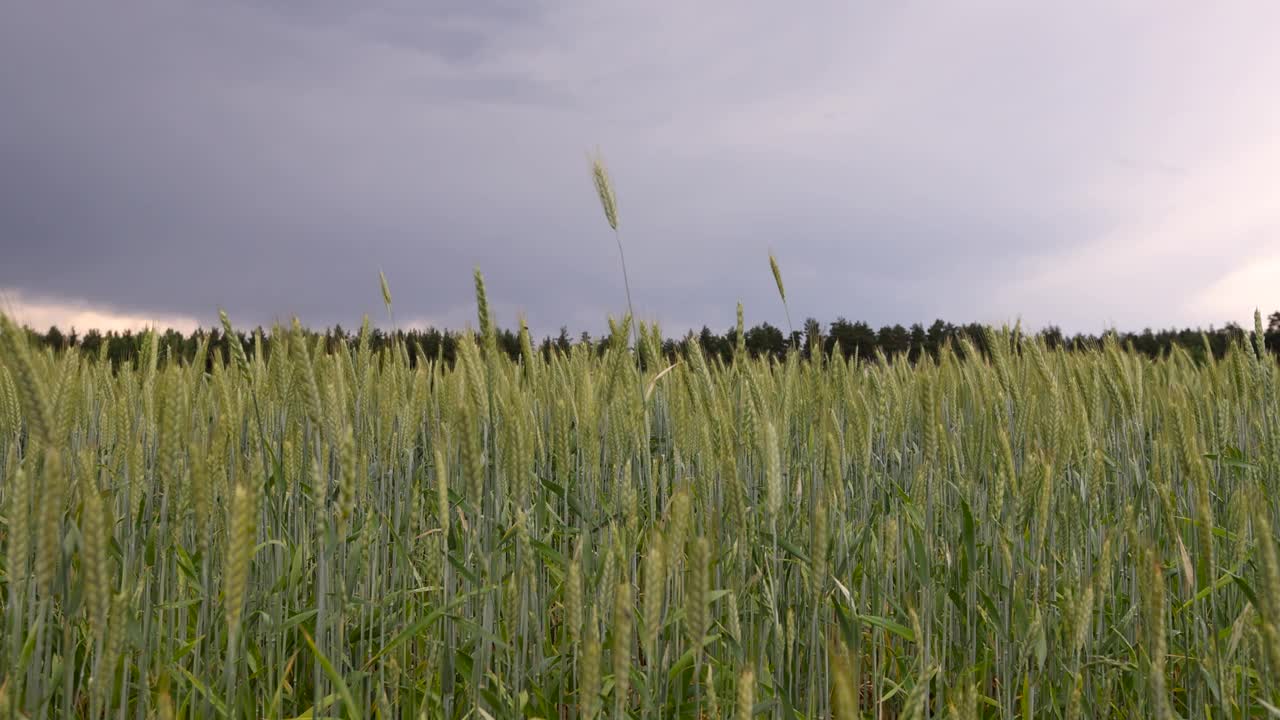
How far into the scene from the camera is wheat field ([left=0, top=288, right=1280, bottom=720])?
1.30 meters

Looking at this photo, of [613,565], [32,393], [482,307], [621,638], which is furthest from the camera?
[482,307]

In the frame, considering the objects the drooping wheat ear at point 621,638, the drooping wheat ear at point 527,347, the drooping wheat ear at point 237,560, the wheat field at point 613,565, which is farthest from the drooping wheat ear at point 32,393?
the drooping wheat ear at point 527,347

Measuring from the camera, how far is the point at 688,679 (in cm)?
203

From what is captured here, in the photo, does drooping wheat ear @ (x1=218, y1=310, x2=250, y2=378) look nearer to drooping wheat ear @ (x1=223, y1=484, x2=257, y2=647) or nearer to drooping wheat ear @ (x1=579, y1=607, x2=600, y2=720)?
drooping wheat ear @ (x1=223, y1=484, x2=257, y2=647)

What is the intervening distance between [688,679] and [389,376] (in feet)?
4.44

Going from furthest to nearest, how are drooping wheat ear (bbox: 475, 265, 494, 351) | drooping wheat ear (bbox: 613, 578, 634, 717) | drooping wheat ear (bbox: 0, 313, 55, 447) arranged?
drooping wheat ear (bbox: 475, 265, 494, 351), drooping wheat ear (bbox: 0, 313, 55, 447), drooping wheat ear (bbox: 613, 578, 634, 717)

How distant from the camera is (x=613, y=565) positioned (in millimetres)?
1360

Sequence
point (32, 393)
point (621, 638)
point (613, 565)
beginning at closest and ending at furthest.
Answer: point (621, 638) < point (32, 393) < point (613, 565)

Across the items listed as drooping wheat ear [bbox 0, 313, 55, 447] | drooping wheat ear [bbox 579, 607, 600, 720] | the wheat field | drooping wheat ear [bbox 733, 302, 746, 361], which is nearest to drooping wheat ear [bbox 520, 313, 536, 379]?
the wheat field

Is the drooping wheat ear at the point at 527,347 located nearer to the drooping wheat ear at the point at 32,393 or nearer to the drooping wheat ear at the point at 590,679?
the drooping wheat ear at the point at 32,393

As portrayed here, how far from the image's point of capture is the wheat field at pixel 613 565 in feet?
4.26

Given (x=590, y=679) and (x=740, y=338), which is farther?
(x=740, y=338)

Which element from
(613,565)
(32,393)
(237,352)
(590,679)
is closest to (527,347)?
(237,352)

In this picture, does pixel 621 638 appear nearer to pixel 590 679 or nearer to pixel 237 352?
pixel 590 679
